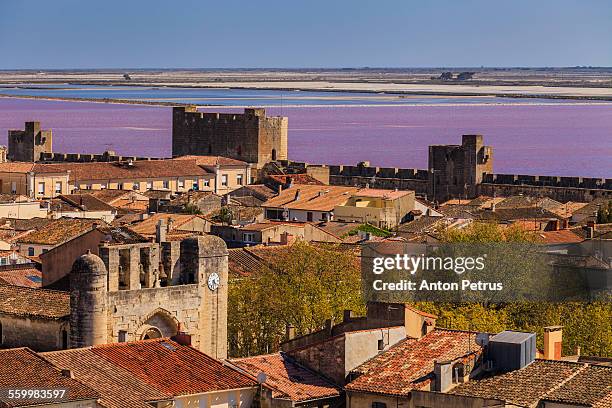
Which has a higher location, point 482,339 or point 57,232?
point 482,339

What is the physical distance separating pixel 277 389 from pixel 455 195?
Result: 2024 inches

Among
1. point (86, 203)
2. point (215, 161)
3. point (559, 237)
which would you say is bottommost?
point (86, 203)

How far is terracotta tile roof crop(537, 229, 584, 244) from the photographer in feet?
130

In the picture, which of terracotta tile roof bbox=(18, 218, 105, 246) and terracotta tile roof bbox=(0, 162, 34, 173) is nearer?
terracotta tile roof bbox=(18, 218, 105, 246)

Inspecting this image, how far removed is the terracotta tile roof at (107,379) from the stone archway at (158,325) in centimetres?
165

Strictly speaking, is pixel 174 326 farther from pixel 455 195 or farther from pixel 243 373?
pixel 455 195

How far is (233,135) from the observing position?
84.7m

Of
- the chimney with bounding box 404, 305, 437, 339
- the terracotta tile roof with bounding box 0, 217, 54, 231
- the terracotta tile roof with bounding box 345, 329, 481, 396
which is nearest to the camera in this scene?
the terracotta tile roof with bounding box 345, 329, 481, 396

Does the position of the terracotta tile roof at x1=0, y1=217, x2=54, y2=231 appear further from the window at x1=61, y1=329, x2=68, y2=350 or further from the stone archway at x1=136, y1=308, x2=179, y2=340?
the window at x1=61, y1=329, x2=68, y2=350

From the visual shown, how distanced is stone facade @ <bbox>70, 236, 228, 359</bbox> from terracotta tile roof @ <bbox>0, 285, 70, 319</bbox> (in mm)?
553

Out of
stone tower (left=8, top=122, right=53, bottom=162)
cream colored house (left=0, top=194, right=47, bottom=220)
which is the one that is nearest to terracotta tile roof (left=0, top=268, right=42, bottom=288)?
cream colored house (left=0, top=194, right=47, bottom=220)

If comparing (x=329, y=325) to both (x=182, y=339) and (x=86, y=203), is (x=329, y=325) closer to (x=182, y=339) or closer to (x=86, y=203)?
(x=182, y=339)

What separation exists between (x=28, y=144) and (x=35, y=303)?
62660 mm

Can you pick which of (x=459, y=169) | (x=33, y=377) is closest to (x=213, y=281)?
(x=33, y=377)
